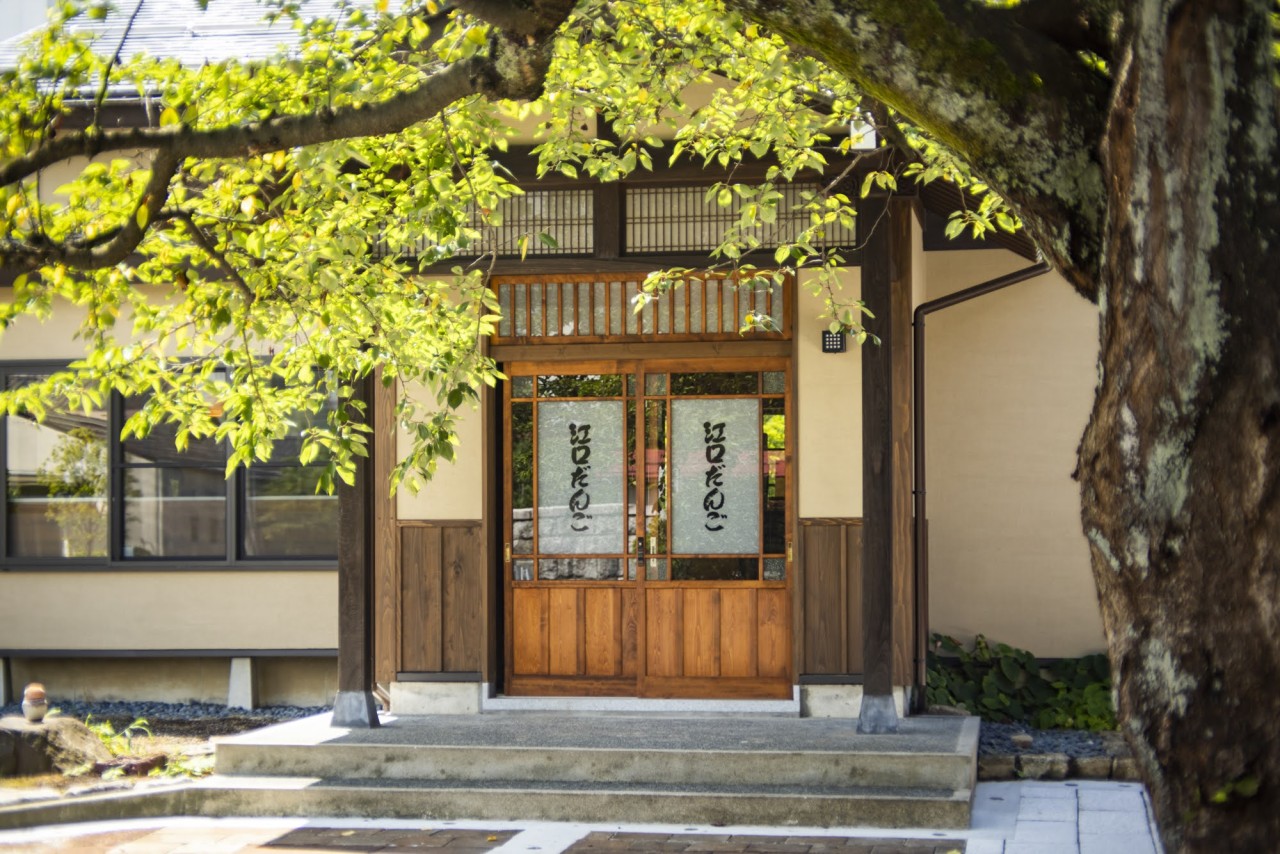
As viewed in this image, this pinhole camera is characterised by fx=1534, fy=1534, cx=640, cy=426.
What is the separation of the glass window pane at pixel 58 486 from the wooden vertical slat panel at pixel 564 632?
436 centimetres

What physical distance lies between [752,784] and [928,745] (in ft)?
3.84

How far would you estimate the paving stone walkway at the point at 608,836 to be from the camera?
823cm

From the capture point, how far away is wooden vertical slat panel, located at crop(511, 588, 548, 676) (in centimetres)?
1150

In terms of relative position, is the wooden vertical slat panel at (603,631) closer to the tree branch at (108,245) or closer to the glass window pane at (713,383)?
the glass window pane at (713,383)

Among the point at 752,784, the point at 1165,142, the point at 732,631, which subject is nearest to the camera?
the point at 1165,142

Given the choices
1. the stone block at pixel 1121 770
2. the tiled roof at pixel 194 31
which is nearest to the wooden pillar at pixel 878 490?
the stone block at pixel 1121 770

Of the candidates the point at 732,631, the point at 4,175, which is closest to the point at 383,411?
the point at 732,631

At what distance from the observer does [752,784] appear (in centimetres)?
922

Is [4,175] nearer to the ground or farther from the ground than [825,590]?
farther from the ground

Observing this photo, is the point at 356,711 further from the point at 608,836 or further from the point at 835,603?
the point at 835,603

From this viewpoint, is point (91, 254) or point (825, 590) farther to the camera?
point (825, 590)

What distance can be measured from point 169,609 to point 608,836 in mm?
5819

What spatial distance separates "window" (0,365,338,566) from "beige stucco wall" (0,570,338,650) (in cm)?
16

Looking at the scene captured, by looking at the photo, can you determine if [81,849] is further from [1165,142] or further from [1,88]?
[1165,142]
